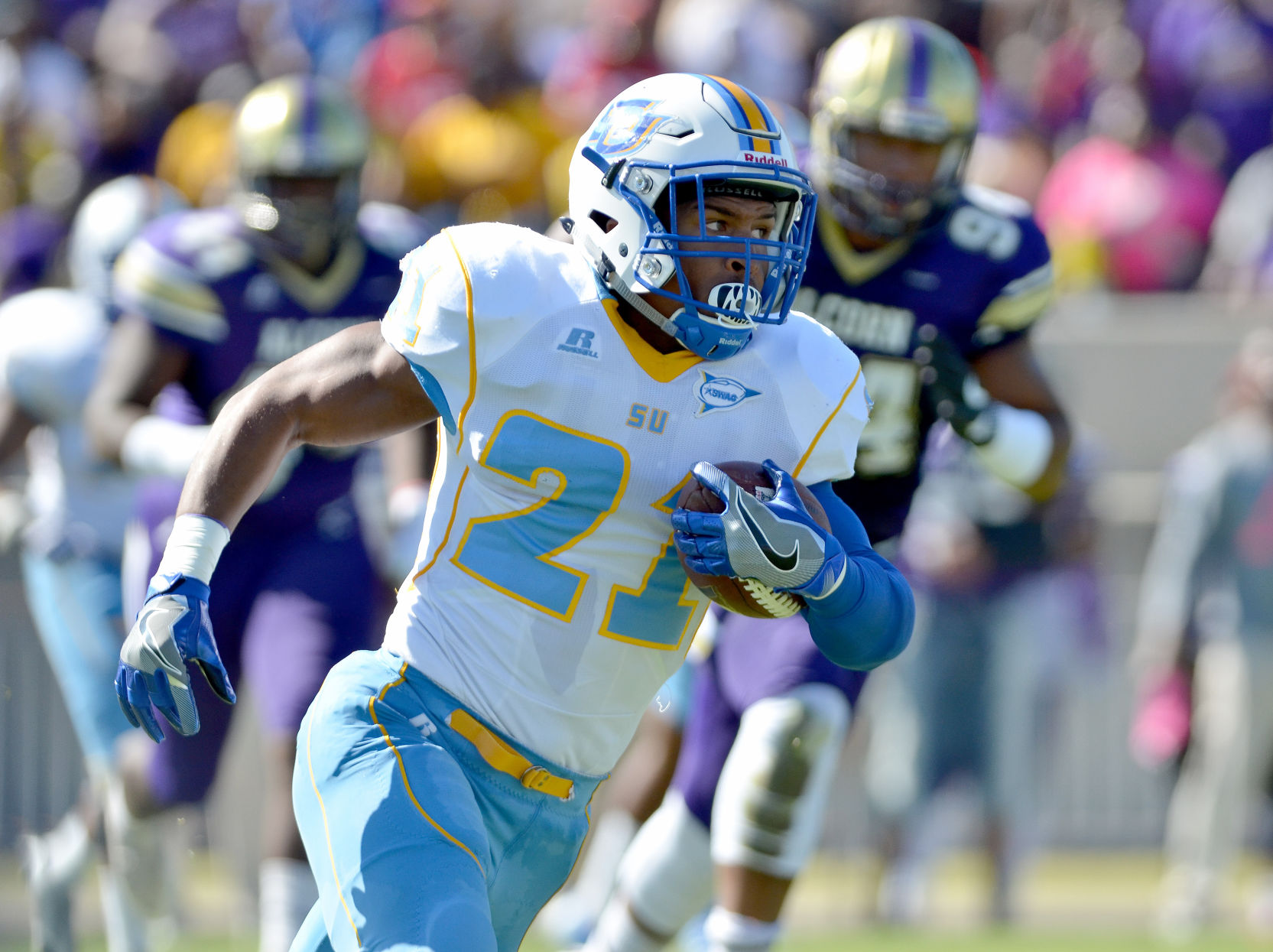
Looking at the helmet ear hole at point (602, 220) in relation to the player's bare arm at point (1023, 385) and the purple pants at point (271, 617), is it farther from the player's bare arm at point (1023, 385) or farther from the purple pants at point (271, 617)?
the purple pants at point (271, 617)

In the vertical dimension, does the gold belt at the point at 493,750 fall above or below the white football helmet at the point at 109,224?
above

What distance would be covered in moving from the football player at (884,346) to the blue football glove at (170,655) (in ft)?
5.28

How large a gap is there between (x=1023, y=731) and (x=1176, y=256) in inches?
106

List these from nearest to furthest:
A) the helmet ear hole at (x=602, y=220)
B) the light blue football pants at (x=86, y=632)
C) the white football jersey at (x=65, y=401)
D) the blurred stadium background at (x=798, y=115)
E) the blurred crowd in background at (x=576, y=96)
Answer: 1. the helmet ear hole at (x=602, y=220)
2. the light blue football pants at (x=86, y=632)
3. the white football jersey at (x=65, y=401)
4. the blurred stadium background at (x=798, y=115)
5. the blurred crowd in background at (x=576, y=96)

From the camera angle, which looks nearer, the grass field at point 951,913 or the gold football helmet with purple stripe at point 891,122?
the gold football helmet with purple stripe at point 891,122

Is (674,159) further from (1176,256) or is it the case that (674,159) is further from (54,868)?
(1176,256)

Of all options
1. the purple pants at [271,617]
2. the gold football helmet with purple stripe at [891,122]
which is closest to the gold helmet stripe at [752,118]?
the gold football helmet with purple stripe at [891,122]

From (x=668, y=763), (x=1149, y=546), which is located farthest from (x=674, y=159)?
(x=1149, y=546)

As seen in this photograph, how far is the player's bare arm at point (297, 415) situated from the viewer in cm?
306

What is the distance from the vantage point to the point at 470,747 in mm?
3084

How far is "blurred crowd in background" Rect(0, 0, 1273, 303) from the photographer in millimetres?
9062

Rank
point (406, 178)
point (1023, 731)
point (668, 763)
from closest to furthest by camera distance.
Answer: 1. point (668, 763)
2. point (1023, 731)
3. point (406, 178)

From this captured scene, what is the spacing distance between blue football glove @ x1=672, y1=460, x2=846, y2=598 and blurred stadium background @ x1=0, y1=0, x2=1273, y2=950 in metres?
3.95

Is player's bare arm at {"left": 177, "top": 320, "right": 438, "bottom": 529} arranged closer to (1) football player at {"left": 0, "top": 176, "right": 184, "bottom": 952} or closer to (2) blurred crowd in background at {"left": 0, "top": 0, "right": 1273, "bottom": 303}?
(1) football player at {"left": 0, "top": 176, "right": 184, "bottom": 952}
